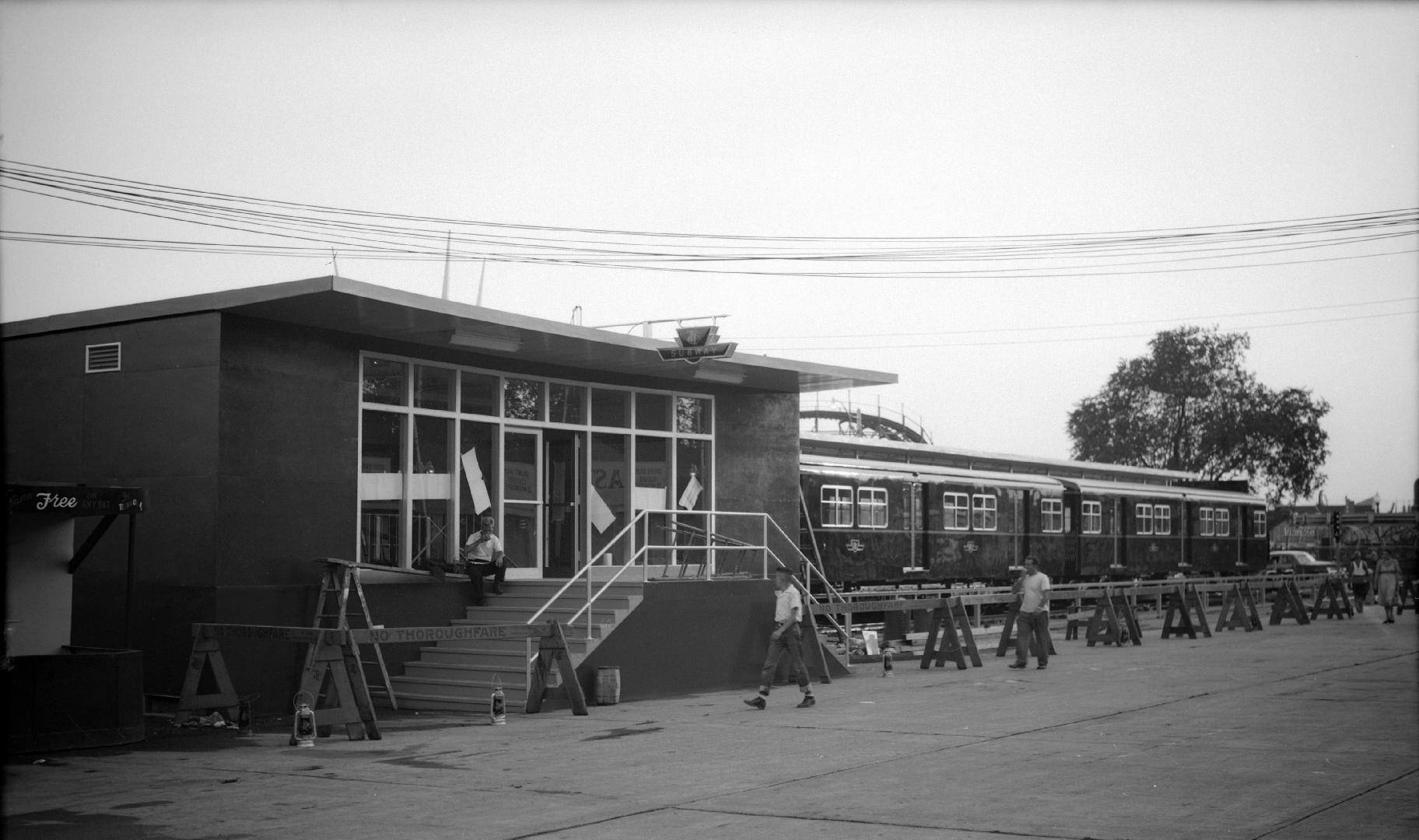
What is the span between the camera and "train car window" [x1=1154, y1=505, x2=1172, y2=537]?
42688mm

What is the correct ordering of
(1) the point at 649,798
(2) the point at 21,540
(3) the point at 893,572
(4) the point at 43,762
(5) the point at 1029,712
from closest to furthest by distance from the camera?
(1) the point at 649,798 < (4) the point at 43,762 < (2) the point at 21,540 < (5) the point at 1029,712 < (3) the point at 893,572

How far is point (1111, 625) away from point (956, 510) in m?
6.35

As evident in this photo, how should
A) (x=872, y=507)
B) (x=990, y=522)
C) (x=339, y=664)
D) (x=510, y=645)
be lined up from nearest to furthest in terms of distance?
(x=339, y=664) → (x=510, y=645) → (x=872, y=507) → (x=990, y=522)

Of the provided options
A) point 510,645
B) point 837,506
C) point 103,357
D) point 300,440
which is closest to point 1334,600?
point 837,506

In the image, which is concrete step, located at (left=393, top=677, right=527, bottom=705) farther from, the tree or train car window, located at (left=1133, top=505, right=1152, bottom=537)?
the tree

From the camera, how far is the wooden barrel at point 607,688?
16625 mm

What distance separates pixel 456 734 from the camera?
14.0 meters

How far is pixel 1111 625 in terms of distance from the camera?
26.5 meters

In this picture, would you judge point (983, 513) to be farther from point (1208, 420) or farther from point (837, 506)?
point (1208, 420)

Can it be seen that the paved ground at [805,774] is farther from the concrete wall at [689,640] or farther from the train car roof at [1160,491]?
the train car roof at [1160,491]

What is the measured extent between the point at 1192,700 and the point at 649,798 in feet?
28.4

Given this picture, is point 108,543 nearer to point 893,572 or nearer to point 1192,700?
point 1192,700

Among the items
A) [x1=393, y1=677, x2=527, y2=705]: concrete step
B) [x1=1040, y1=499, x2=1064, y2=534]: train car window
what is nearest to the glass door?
[x1=393, y1=677, x2=527, y2=705]: concrete step

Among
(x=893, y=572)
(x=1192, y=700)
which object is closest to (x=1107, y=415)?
(x=893, y=572)
